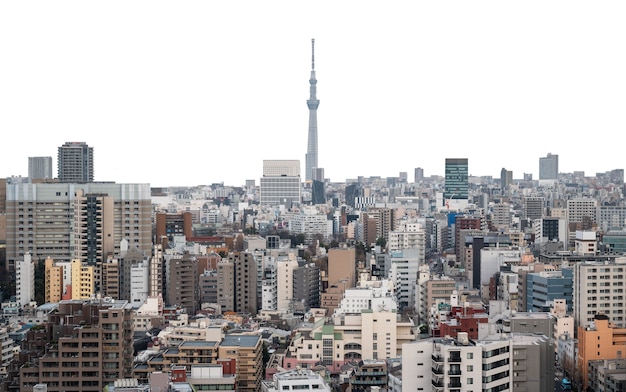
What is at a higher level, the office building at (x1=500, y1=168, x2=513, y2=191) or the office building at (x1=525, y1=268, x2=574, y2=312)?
the office building at (x1=500, y1=168, x2=513, y2=191)

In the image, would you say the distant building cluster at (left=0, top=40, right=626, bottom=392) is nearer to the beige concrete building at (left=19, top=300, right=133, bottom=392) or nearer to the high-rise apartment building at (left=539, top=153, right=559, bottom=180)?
the beige concrete building at (left=19, top=300, right=133, bottom=392)

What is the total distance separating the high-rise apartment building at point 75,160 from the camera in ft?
108

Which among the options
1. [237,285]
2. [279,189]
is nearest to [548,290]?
[237,285]

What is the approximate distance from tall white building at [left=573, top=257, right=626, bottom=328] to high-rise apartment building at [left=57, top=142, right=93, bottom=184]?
19024 mm

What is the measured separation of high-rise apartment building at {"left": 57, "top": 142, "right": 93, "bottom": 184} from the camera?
33031 millimetres

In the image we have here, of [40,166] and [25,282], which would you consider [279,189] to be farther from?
[25,282]

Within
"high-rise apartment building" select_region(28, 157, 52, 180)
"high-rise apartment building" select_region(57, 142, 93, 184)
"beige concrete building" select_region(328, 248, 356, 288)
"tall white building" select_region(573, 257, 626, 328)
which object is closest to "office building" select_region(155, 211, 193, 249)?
"high-rise apartment building" select_region(57, 142, 93, 184)

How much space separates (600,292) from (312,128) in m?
53.9

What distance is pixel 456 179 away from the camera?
180ft

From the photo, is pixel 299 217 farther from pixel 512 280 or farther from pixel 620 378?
pixel 620 378

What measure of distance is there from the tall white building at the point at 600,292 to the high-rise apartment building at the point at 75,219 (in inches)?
425

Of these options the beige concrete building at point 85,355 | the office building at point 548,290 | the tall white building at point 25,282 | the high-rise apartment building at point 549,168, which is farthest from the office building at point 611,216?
the beige concrete building at point 85,355

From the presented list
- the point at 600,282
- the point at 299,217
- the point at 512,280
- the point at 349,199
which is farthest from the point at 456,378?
the point at 349,199

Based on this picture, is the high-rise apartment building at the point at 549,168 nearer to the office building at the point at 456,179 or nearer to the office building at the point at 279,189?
the office building at the point at 456,179
